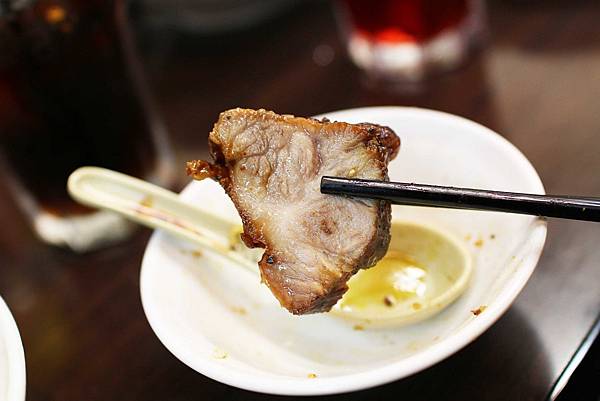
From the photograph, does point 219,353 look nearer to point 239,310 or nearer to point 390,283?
point 239,310

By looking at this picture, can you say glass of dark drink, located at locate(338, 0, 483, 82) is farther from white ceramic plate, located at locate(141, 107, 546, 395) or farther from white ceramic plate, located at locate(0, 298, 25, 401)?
white ceramic plate, located at locate(0, 298, 25, 401)

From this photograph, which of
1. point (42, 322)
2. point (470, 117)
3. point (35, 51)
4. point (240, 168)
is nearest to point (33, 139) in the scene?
point (35, 51)

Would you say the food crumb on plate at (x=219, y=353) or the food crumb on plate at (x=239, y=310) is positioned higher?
the food crumb on plate at (x=219, y=353)

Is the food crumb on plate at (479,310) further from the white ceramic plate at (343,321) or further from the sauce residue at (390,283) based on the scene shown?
the sauce residue at (390,283)

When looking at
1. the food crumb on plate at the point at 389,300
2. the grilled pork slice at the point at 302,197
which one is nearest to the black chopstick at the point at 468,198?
the grilled pork slice at the point at 302,197

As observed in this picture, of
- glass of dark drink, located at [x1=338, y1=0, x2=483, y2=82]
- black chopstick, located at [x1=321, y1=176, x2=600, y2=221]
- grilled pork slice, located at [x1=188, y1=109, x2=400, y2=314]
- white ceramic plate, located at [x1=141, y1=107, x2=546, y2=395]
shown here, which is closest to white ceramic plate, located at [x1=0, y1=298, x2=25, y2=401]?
white ceramic plate, located at [x1=141, y1=107, x2=546, y2=395]

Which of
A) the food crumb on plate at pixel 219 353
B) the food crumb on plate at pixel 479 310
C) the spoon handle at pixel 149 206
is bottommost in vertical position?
the food crumb on plate at pixel 219 353

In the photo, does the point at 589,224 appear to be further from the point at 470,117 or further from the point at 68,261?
the point at 68,261
